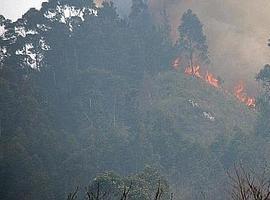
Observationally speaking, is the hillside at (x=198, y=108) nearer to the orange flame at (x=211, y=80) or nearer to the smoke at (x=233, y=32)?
the orange flame at (x=211, y=80)

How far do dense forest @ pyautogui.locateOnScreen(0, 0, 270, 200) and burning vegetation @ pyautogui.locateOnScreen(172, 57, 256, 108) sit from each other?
91cm

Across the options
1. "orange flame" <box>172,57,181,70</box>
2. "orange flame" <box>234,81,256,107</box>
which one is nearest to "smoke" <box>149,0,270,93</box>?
"orange flame" <box>234,81,256,107</box>

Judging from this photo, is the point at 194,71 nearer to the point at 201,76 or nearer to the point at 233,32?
the point at 201,76

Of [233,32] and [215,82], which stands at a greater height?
[233,32]

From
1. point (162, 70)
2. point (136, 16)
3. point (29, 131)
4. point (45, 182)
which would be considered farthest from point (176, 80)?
point (45, 182)

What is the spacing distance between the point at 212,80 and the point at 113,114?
29.1 m

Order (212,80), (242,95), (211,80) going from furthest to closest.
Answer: (242,95) → (212,80) → (211,80)

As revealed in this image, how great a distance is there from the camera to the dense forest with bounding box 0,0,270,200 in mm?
44438

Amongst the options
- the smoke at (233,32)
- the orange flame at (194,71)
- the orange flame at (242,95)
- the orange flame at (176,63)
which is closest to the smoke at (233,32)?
the smoke at (233,32)

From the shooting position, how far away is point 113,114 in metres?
64.8

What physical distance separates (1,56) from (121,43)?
932 inches

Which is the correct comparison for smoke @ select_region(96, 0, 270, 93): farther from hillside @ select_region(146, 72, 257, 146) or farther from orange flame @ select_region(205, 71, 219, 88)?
hillside @ select_region(146, 72, 257, 146)

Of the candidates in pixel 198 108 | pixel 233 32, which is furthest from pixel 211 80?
pixel 233 32

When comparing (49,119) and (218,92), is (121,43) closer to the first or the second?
(218,92)
